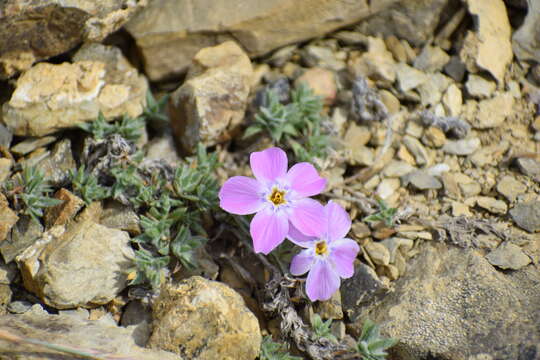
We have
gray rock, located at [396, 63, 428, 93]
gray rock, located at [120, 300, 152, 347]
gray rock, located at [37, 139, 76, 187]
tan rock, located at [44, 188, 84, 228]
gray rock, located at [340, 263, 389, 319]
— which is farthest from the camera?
gray rock, located at [396, 63, 428, 93]

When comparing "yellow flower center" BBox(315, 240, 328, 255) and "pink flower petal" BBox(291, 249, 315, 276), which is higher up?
"yellow flower center" BBox(315, 240, 328, 255)

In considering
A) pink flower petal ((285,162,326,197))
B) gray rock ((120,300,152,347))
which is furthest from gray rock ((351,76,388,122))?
gray rock ((120,300,152,347))

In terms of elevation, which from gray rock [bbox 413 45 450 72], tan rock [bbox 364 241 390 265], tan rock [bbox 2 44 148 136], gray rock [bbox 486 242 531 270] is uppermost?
tan rock [bbox 2 44 148 136]

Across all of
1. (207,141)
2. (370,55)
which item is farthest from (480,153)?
(207,141)

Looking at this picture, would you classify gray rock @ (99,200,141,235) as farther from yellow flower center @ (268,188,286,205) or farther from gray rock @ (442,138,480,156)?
gray rock @ (442,138,480,156)

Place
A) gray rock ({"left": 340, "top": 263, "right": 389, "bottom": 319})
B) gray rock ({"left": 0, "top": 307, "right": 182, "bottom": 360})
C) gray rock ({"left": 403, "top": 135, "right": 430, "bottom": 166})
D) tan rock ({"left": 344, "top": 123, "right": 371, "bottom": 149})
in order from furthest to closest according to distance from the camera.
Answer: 1. tan rock ({"left": 344, "top": 123, "right": 371, "bottom": 149})
2. gray rock ({"left": 403, "top": 135, "right": 430, "bottom": 166})
3. gray rock ({"left": 340, "top": 263, "right": 389, "bottom": 319})
4. gray rock ({"left": 0, "top": 307, "right": 182, "bottom": 360})

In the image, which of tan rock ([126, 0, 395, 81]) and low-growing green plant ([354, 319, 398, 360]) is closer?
low-growing green plant ([354, 319, 398, 360])

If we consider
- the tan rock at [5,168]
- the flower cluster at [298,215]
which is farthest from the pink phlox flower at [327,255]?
the tan rock at [5,168]

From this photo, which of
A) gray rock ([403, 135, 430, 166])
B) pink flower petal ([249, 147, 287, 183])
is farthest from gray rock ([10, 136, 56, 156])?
gray rock ([403, 135, 430, 166])
